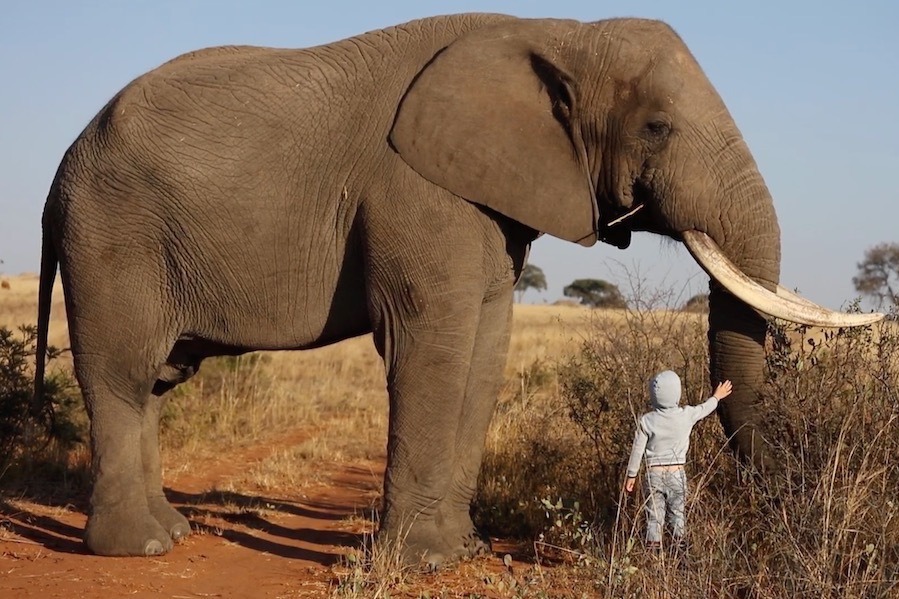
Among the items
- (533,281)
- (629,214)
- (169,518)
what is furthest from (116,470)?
(533,281)

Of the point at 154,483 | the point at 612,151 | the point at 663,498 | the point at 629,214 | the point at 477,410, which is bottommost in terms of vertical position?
the point at 154,483

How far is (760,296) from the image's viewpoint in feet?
21.1

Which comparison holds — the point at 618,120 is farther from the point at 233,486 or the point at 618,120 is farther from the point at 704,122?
the point at 233,486

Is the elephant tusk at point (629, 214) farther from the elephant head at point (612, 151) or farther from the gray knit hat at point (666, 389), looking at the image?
the gray knit hat at point (666, 389)

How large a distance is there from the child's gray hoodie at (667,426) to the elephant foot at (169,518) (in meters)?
3.28

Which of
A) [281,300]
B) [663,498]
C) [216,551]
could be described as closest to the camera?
[663,498]

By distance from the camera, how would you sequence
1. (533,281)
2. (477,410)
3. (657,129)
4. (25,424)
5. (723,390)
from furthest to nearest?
(533,281) < (25,424) < (477,410) < (657,129) < (723,390)

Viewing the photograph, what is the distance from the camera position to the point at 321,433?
13.2 meters

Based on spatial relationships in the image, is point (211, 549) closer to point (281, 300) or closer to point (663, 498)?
point (281, 300)

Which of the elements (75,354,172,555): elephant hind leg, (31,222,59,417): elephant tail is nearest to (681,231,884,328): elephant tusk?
(75,354,172,555): elephant hind leg

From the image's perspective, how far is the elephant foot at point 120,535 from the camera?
295 inches

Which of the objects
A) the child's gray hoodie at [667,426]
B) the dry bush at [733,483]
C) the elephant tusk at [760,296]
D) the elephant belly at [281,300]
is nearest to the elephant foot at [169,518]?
the elephant belly at [281,300]

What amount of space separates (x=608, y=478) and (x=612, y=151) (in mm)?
2389

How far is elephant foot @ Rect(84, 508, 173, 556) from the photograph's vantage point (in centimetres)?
748
